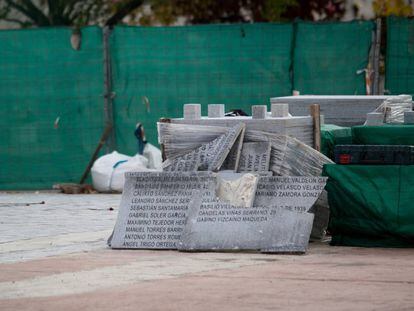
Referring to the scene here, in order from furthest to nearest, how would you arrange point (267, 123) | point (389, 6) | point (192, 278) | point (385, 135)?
point (389, 6)
point (267, 123)
point (385, 135)
point (192, 278)

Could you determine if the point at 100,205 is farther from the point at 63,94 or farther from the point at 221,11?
the point at 221,11

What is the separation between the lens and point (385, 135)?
12992 millimetres

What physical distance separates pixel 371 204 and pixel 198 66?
8.39 m

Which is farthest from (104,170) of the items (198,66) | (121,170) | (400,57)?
(400,57)

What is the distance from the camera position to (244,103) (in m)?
20.4

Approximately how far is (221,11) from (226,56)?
16001mm

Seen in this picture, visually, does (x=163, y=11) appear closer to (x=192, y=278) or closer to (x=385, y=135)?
Answer: (x=385, y=135)

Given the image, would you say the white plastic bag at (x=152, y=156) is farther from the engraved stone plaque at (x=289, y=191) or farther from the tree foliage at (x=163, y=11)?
the tree foliage at (x=163, y=11)

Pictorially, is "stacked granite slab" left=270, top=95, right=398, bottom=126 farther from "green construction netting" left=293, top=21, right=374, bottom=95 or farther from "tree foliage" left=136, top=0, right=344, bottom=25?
"tree foliage" left=136, top=0, right=344, bottom=25

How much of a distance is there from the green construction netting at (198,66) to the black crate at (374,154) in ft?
25.6

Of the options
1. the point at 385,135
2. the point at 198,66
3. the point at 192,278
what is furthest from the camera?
the point at 198,66

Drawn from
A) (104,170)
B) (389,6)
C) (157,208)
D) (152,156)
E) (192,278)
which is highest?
(389,6)

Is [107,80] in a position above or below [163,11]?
below

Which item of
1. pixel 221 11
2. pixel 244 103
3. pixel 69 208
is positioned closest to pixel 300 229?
pixel 69 208
